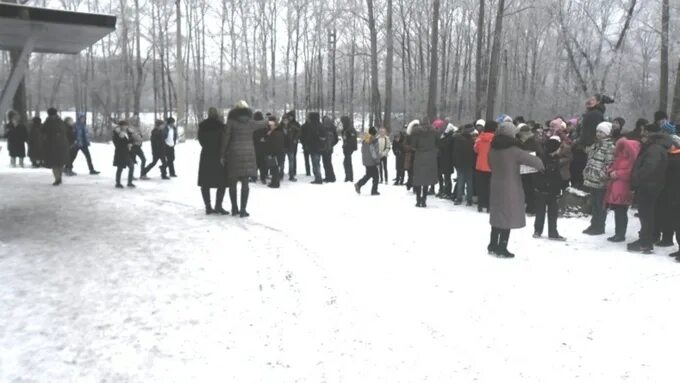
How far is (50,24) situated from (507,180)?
698cm

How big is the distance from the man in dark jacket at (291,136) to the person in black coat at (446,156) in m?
4.02

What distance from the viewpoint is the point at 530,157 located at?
24.0 ft

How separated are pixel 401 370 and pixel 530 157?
3.87 m

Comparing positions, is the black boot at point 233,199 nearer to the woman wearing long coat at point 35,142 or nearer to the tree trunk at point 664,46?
the woman wearing long coat at point 35,142

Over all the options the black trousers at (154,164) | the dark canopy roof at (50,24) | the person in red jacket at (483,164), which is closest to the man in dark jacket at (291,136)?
the black trousers at (154,164)

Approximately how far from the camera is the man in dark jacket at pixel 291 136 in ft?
47.8

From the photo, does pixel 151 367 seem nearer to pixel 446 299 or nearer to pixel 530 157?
pixel 446 299

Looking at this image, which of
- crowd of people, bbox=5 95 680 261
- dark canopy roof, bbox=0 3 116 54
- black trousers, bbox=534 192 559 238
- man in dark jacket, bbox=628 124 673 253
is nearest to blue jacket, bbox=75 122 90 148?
crowd of people, bbox=5 95 680 261

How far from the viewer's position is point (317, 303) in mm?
5898

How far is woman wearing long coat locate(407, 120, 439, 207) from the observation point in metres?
11.6

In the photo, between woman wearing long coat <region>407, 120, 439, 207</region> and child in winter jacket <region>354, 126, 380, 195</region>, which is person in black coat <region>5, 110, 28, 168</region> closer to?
child in winter jacket <region>354, 126, 380, 195</region>

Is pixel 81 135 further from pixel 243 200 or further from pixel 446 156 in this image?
pixel 446 156

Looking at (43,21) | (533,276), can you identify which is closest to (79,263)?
(43,21)

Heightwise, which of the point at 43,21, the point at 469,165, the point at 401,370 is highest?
the point at 43,21
